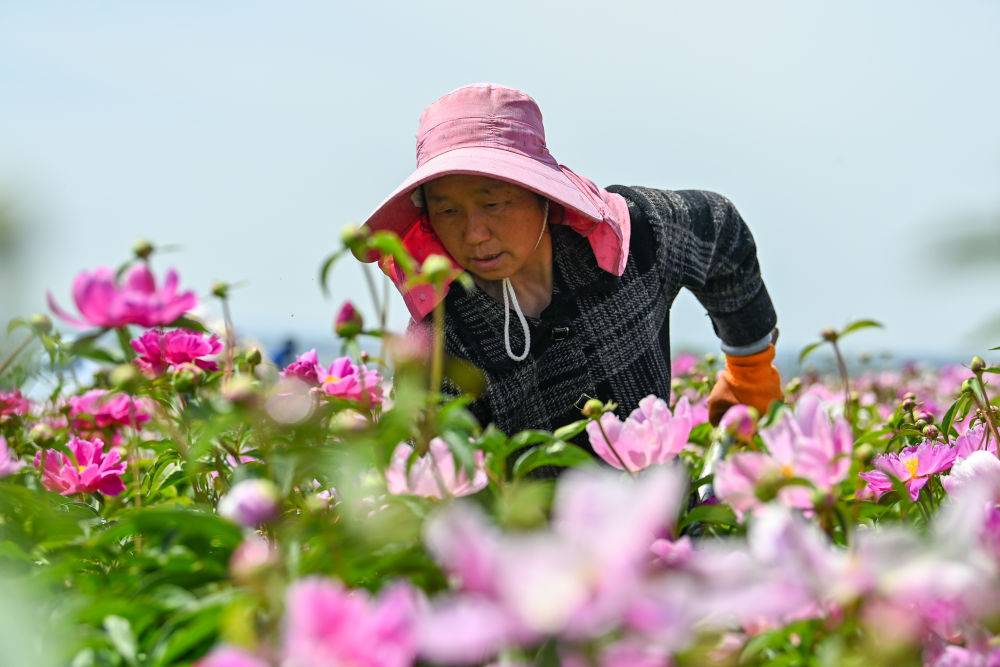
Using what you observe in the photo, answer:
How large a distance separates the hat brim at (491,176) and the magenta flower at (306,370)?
0.41 meters

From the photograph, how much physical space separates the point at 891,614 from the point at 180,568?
0.43 m

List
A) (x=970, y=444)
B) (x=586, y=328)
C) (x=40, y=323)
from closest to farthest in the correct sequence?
(x=40, y=323) < (x=970, y=444) < (x=586, y=328)

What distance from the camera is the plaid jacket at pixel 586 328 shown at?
5.72ft

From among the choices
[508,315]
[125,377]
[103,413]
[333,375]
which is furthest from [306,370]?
[508,315]

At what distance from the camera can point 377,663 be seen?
0.44 m

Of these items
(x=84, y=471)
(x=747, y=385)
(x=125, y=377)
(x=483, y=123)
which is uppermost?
(x=483, y=123)

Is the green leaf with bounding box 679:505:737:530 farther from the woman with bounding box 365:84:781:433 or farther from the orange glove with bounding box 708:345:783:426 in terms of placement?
the orange glove with bounding box 708:345:783:426

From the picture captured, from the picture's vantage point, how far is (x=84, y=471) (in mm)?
1181

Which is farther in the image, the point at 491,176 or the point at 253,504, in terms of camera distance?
the point at 491,176

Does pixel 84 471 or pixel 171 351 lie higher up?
pixel 171 351

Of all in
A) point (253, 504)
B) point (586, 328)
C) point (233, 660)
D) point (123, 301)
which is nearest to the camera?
point (233, 660)

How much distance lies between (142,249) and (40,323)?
30 cm

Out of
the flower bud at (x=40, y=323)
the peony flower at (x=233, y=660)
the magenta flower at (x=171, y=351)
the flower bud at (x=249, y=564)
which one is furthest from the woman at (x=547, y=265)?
the peony flower at (x=233, y=660)

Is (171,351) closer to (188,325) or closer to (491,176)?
(188,325)
